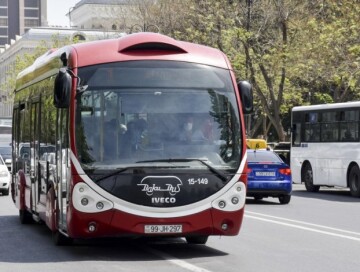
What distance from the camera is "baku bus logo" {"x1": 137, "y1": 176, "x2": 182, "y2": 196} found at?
1377 cm

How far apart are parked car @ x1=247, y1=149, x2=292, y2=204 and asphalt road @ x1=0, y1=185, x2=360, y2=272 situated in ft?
19.8

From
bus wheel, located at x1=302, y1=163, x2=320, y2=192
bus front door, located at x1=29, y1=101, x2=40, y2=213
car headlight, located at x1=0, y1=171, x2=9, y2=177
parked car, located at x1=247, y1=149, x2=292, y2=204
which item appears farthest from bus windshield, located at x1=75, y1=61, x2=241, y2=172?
bus wheel, located at x1=302, y1=163, x2=320, y2=192

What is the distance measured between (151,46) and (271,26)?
38.8 m

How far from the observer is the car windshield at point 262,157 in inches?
1113

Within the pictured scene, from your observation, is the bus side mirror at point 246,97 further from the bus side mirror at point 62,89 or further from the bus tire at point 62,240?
the bus tire at point 62,240

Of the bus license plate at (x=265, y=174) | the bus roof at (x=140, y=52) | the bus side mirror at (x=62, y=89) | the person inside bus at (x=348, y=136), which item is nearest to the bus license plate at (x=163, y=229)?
the bus side mirror at (x=62, y=89)

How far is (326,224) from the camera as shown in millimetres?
20641

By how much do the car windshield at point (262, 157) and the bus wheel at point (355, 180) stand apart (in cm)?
377

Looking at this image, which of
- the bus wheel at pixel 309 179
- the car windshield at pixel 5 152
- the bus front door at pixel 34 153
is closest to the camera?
the bus front door at pixel 34 153

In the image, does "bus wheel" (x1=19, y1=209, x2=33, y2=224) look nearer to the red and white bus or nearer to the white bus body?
the red and white bus

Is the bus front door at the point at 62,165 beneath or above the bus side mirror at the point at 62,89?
beneath

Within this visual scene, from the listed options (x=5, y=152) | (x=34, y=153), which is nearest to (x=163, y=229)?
(x=34, y=153)

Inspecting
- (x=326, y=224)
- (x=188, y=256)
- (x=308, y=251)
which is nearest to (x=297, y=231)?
(x=326, y=224)

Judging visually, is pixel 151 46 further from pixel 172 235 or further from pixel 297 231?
pixel 297 231
